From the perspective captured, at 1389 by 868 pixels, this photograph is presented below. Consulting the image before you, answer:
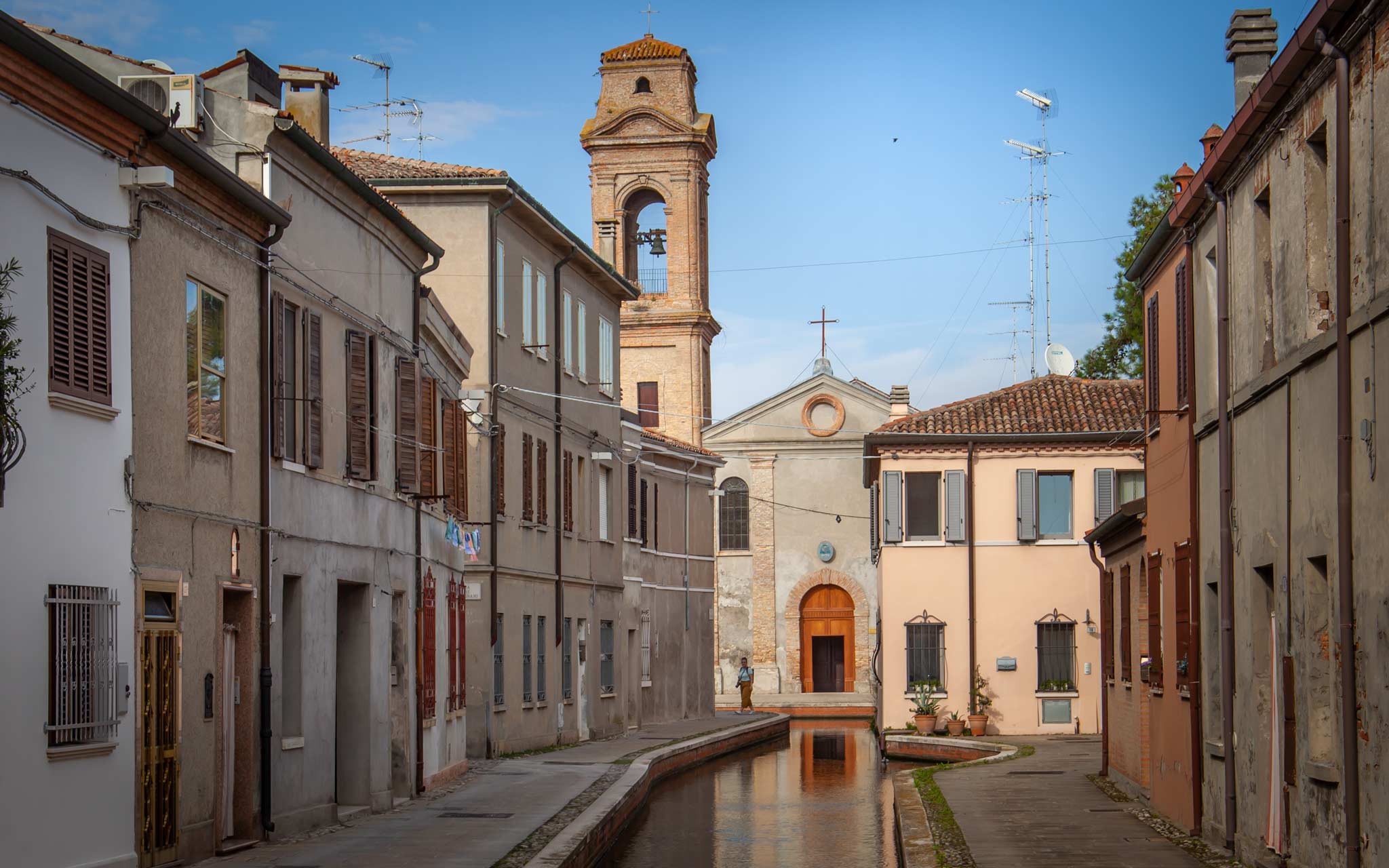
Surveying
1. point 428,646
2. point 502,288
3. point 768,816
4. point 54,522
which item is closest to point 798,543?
point 502,288

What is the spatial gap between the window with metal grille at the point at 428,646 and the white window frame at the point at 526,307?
26.4 ft

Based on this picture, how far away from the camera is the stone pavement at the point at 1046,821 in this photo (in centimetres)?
1427

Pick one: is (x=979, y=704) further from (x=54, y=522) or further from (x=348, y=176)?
(x=54, y=522)

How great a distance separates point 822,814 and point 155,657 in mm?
12339

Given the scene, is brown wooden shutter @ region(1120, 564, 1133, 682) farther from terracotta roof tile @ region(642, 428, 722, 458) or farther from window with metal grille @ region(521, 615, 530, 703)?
terracotta roof tile @ region(642, 428, 722, 458)

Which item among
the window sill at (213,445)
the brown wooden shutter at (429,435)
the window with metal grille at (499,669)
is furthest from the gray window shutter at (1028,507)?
the window sill at (213,445)

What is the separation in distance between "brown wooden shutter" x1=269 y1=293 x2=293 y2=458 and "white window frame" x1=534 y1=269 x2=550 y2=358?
45.8 feet

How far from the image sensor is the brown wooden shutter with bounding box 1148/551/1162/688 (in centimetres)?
1794

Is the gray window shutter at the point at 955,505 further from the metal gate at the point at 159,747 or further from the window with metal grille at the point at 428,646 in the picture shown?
the metal gate at the point at 159,747

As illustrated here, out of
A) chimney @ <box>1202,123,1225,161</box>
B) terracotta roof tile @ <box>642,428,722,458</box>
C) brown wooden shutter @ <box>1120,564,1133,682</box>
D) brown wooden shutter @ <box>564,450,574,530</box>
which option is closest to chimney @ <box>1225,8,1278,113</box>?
chimney @ <box>1202,123,1225,161</box>

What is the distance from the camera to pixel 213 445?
13.2 metres

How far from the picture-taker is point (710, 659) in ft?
144

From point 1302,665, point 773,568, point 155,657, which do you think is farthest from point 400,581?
point 773,568

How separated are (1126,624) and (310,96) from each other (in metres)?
12.0
